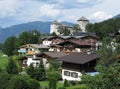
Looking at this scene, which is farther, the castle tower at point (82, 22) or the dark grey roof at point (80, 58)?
the castle tower at point (82, 22)

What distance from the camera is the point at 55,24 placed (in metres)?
159

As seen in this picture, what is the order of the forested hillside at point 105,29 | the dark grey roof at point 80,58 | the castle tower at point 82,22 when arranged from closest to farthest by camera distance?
the dark grey roof at point 80,58
the forested hillside at point 105,29
the castle tower at point 82,22

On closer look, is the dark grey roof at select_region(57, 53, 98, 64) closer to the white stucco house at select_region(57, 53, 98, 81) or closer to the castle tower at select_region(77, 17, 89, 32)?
the white stucco house at select_region(57, 53, 98, 81)

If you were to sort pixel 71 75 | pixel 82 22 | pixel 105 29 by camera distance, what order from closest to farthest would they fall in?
1. pixel 71 75
2. pixel 105 29
3. pixel 82 22

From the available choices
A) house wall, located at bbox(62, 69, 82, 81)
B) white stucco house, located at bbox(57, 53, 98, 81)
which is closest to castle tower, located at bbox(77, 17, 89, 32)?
house wall, located at bbox(62, 69, 82, 81)

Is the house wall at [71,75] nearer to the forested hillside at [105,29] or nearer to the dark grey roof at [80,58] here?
the dark grey roof at [80,58]

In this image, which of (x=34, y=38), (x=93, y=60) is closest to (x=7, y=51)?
(x=34, y=38)

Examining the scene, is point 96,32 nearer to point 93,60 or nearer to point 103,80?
point 93,60

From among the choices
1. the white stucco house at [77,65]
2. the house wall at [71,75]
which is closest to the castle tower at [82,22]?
the house wall at [71,75]

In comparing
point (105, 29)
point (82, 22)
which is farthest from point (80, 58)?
point (82, 22)

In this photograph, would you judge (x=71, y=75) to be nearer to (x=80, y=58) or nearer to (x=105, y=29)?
(x=80, y=58)

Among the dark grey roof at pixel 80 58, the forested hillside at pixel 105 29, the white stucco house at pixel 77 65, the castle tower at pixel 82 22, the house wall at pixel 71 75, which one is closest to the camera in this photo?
the dark grey roof at pixel 80 58

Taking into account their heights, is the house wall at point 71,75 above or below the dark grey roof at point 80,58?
below

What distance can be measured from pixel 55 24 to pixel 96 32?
5901 cm
